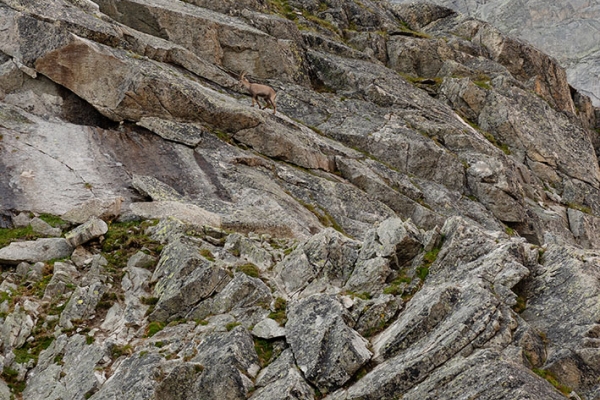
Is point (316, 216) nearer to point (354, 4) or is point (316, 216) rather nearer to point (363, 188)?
point (363, 188)

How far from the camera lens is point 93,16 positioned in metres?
35.4

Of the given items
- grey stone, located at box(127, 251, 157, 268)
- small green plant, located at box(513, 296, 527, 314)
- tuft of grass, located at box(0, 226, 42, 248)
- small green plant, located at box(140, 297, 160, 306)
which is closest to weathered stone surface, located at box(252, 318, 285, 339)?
small green plant, located at box(140, 297, 160, 306)

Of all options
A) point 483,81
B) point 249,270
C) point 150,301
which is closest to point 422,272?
point 249,270

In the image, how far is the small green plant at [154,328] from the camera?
17156mm

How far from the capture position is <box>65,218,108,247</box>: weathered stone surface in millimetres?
21859

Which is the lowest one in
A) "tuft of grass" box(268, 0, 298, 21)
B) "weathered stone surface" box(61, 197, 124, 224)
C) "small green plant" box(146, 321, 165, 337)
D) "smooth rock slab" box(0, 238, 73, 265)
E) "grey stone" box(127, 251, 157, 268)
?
"smooth rock slab" box(0, 238, 73, 265)

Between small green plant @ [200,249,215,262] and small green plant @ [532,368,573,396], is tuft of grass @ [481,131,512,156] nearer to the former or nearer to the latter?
small green plant @ [200,249,215,262]

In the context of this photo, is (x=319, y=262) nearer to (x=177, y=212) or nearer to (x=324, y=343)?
(x=324, y=343)

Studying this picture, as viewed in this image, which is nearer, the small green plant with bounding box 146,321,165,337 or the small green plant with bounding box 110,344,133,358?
the small green plant with bounding box 110,344,133,358

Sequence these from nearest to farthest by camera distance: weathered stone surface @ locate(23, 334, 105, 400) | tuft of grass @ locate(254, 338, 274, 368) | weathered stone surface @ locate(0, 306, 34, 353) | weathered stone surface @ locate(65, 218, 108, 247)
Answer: tuft of grass @ locate(254, 338, 274, 368)
weathered stone surface @ locate(23, 334, 105, 400)
weathered stone surface @ locate(0, 306, 34, 353)
weathered stone surface @ locate(65, 218, 108, 247)

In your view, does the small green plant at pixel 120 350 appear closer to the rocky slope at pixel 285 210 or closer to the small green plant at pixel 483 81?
the rocky slope at pixel 285 210

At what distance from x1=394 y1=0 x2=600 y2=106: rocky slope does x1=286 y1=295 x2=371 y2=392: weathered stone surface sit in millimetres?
85461

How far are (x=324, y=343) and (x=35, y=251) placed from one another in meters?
12.6

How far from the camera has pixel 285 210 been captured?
27.6 m
